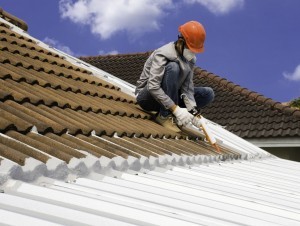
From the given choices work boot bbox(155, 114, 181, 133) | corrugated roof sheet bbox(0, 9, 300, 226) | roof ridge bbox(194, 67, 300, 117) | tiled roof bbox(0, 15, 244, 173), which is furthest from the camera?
roof ridge bbox(194, 67, 300, 117)

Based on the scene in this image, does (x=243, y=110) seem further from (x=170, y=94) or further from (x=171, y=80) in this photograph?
(x=171, y=80)

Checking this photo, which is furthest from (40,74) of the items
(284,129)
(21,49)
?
(284,129)

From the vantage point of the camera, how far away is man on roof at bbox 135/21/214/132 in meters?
4.23

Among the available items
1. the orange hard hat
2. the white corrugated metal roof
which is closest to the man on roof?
the orange hard hat

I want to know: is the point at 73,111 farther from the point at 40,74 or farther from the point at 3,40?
the point at 3,40

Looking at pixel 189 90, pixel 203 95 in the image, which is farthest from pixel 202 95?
pixel 189 90

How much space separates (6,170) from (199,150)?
7.93 feet

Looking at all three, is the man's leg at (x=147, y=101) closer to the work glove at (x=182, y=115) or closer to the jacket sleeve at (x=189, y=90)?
the jacket sleeve at (x=189, y=90)

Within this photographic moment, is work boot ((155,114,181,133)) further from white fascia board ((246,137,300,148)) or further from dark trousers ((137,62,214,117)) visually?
white fascia board ((246,137,300,148))

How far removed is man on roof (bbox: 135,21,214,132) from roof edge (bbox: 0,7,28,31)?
2.15 m

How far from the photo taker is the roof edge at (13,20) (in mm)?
5995

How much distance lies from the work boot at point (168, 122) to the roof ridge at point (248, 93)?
243 inches

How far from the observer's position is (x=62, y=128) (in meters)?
2.73

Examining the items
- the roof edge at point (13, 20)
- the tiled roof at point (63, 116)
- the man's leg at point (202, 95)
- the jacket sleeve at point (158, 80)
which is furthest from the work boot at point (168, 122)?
the roof edge at point (13, 20)
